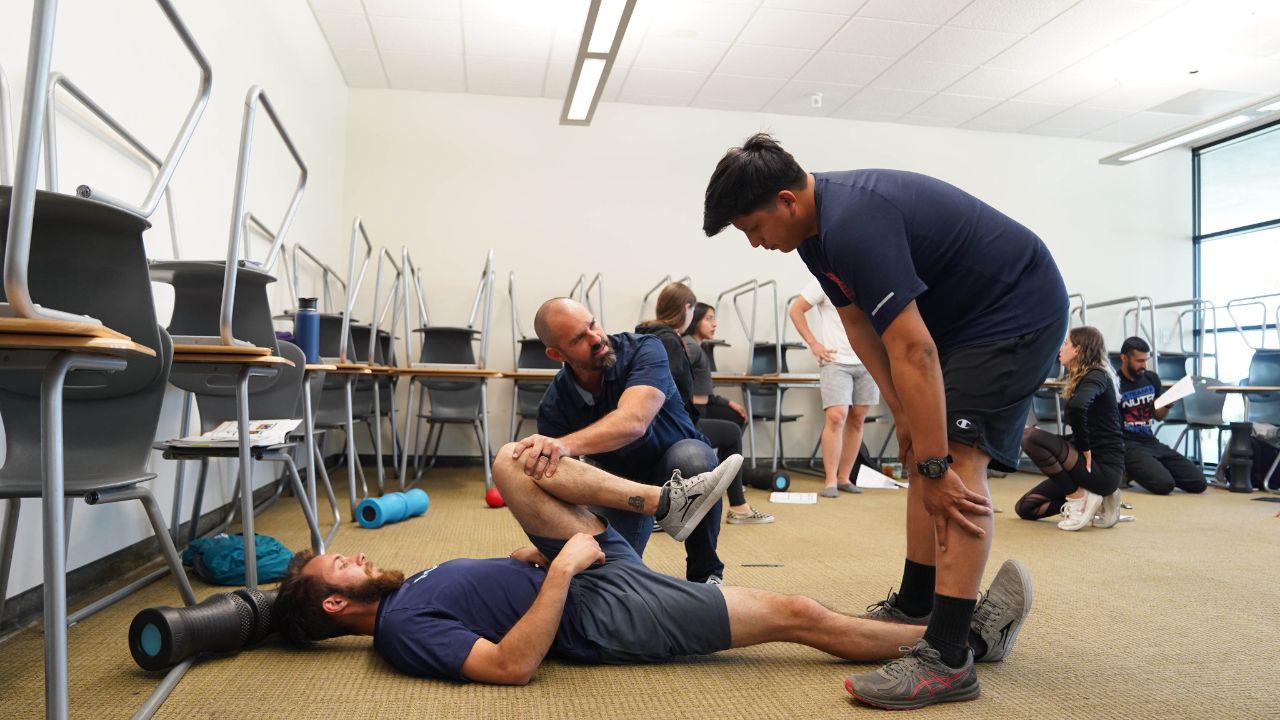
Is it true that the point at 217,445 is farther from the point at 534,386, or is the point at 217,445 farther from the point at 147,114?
the point at 534,386

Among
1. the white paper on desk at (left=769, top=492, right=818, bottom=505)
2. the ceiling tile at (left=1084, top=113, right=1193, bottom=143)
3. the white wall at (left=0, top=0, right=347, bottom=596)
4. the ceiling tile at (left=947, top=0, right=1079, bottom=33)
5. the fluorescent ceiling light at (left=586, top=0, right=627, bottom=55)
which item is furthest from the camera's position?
the ceiling tile at (left=1084, top=113, right=1193, bottom=143)

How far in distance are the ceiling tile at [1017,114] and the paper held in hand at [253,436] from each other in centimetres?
598

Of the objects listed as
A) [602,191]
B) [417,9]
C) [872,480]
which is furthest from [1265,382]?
[417,9]

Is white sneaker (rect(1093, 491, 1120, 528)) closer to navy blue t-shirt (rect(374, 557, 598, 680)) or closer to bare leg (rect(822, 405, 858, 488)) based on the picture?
bare leg (rect(822, 405, 858, 488))

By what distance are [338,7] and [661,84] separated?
7.62 ft

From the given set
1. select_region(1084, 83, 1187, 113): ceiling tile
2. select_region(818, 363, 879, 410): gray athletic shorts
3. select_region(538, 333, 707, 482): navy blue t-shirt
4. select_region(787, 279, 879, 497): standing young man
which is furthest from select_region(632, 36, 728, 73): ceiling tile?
select_region(538, 333, 707, 482): navy blue t-shirt

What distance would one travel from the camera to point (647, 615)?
60.7 inches

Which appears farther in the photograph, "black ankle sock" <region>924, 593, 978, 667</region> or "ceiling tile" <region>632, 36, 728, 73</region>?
"ceiling tile" <region>632, 36, 728, 73</region>

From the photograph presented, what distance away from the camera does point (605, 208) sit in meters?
6.21

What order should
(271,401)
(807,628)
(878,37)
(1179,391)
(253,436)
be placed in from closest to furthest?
(807,628)
(253,436)
(271,401)
(1179,391)
(878,37)

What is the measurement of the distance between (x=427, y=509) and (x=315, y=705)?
2.34 metres

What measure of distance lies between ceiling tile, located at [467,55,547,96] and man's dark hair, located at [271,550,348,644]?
4.62 metres

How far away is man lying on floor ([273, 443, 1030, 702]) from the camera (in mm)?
1457

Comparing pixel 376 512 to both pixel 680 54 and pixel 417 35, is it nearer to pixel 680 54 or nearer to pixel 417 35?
pixel 417 35
